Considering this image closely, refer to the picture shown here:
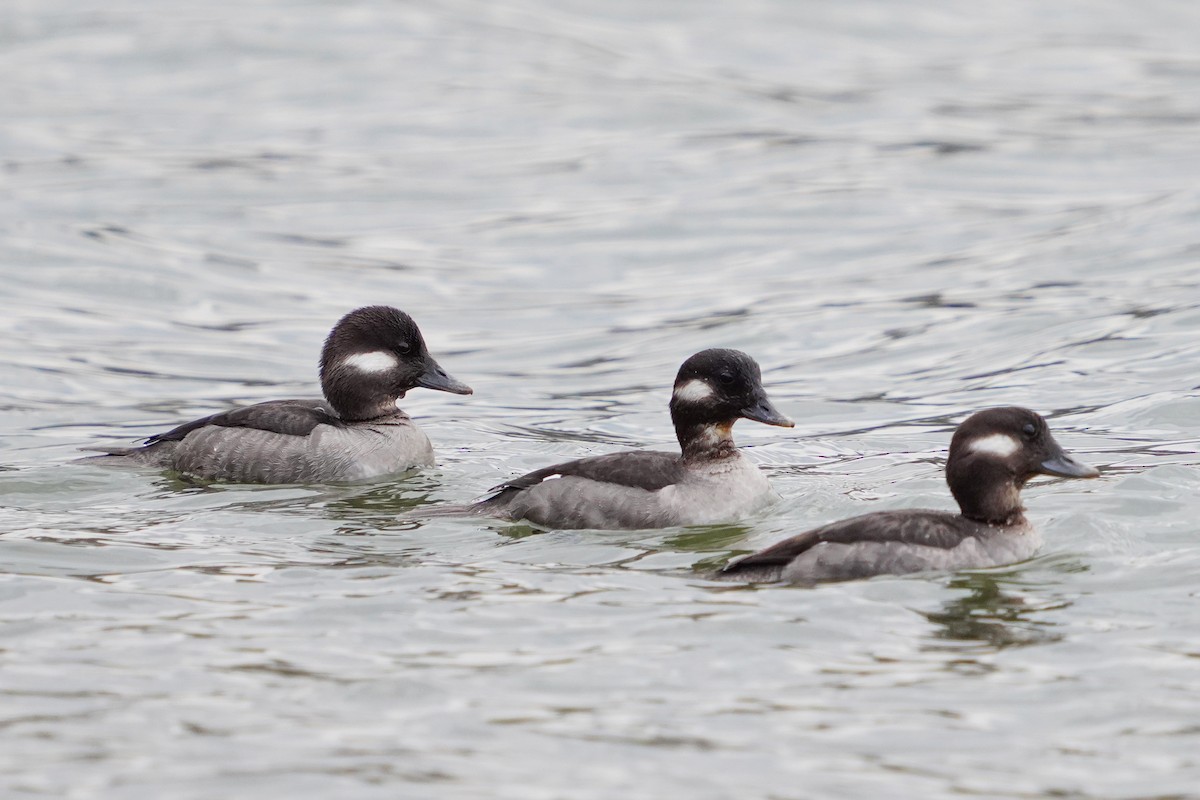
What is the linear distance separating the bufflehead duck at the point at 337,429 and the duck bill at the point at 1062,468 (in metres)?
4.99

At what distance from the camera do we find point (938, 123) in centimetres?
2878

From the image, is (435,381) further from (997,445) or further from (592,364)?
(997,445)

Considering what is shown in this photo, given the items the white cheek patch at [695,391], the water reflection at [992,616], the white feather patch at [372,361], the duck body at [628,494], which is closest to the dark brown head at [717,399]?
the white cheek patch at [695,391]

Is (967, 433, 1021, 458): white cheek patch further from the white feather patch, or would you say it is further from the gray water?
the white feather patch

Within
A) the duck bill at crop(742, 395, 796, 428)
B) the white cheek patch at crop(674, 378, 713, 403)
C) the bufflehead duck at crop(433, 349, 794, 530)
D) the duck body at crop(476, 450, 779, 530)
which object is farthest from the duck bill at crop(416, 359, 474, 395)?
the duck bill at crop(742, 395, 796, 428)

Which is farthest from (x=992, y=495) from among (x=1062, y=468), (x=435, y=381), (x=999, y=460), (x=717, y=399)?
(x=435, y=381)

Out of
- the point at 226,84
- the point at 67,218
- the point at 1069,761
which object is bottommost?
the point at 1069,761

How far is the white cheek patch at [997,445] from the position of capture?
980 cm

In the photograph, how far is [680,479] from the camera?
10984mm

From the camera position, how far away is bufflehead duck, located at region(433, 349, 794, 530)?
10.8m

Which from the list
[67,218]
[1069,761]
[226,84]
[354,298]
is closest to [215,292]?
[354,298]

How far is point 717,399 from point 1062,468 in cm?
230

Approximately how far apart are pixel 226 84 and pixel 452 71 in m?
3.98

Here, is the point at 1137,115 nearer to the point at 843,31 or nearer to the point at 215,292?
the point at 843,31
